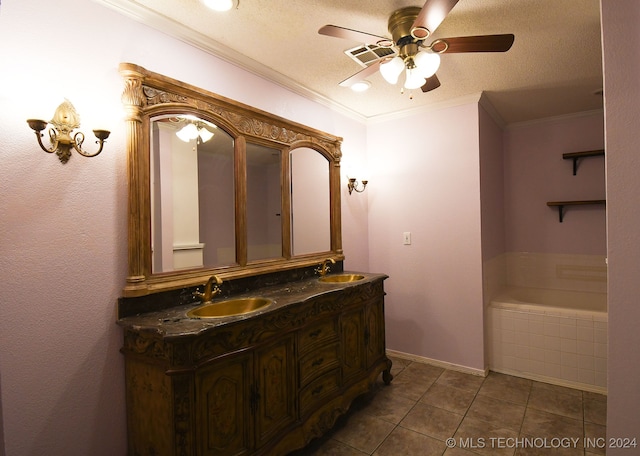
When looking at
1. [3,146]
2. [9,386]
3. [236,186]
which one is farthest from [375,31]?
[9,386]

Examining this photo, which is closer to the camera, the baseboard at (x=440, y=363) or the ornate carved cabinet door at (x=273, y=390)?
the ornate carved cabinet door at (x=273, y=390)

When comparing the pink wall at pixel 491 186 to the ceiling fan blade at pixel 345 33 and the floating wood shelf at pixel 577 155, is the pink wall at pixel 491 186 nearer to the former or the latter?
the floating wood shelf at pixel 577 155

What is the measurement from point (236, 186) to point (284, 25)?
0.97 meters

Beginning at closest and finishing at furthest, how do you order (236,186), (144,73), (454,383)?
(144,73) → (236,186) → (454,383)

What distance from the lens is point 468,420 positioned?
2170mm

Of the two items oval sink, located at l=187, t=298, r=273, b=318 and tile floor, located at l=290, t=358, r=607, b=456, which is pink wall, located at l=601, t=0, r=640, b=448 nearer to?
tile floor, located at l=290, t=358, r=607, b=456

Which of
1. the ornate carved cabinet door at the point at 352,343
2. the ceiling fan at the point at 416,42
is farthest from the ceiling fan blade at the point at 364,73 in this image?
the ornate carved cabinet door at the point at 352,343

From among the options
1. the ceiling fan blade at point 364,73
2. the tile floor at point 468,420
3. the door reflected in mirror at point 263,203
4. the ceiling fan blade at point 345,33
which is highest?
the ceiling fan blade at point 345,33

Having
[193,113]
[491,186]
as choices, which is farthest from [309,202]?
[491,186]

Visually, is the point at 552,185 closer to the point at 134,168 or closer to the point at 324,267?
the point at 324,267

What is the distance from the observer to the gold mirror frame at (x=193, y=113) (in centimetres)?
156

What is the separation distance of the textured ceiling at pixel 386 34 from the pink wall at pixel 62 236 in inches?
12.2

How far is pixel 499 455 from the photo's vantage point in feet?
6.02

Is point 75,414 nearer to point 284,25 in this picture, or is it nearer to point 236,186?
point 236,186
